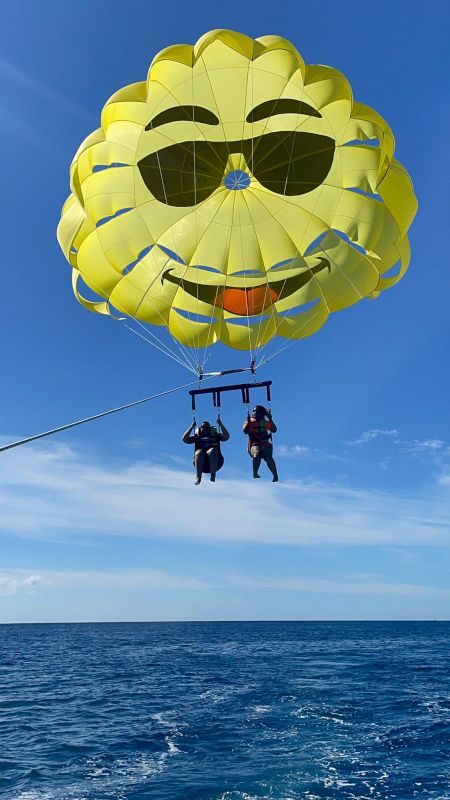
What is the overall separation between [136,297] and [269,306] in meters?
3.27

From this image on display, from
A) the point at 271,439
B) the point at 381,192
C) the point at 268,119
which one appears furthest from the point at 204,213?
the point at 271,439

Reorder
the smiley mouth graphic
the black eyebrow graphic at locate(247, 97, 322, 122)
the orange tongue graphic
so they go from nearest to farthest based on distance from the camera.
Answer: the black eyebrow graphic at locate(247, 97, 322, 122) → the smiley mouth graphic → the orange tongue graphic

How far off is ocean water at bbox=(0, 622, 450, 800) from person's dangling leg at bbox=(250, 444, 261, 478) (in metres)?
5.35

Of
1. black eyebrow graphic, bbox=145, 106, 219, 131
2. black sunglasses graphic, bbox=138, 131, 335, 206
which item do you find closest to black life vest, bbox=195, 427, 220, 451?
black sunglasses graphic, bbox=138, 131, 335, 206

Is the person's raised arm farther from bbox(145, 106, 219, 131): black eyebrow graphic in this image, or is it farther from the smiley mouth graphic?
bbox(145, 106, 219, 131): black eyebrow graphic

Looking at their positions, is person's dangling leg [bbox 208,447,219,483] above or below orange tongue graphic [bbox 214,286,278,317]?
below

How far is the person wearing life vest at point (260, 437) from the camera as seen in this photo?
11.0m

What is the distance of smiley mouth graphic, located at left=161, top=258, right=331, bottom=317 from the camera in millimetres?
12953

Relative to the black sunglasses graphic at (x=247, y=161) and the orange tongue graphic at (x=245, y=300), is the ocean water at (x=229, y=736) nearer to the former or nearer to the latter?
the orange tongue graphic at (x=245, y=300)

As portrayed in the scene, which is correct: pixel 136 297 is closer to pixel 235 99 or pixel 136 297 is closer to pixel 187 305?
pixel 187 305

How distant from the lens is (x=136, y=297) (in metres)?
12.8

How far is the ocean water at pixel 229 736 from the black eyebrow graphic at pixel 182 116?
12.4 meters

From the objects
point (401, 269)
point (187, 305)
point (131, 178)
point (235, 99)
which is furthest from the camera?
point (187, 305)

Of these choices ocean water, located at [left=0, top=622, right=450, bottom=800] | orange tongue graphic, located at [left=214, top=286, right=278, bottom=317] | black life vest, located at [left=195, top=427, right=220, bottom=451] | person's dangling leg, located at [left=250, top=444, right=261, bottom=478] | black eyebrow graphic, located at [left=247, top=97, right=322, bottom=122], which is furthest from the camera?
orange tongue graphic, located at [left=214, top=286, right=278, bottom=317]
